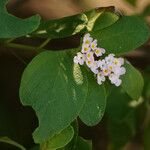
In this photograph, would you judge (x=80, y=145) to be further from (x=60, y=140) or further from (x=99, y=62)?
(x=99, y=62)

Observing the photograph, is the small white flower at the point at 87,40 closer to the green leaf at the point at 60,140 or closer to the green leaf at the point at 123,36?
the green leaf at the point at 123,36

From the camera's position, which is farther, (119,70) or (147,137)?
(147,137)

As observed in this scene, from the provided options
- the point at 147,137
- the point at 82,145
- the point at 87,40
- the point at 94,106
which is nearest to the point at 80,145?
the point at 82,145

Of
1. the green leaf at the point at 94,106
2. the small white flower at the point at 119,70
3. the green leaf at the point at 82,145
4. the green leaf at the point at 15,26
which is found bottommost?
the green leaf at the point at 82,145

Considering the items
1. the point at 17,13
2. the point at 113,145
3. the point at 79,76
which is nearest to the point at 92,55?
the point at 79,76

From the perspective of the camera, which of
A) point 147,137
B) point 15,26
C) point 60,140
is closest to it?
point 15,26

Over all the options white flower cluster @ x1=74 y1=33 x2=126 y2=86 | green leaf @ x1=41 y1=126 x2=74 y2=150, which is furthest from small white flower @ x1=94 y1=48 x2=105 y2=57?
green leaf @ x1=41 y1=126 x2=74 y2=150

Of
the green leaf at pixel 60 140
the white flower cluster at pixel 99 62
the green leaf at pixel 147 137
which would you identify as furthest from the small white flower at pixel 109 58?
the green leaf at pixel 147 137
